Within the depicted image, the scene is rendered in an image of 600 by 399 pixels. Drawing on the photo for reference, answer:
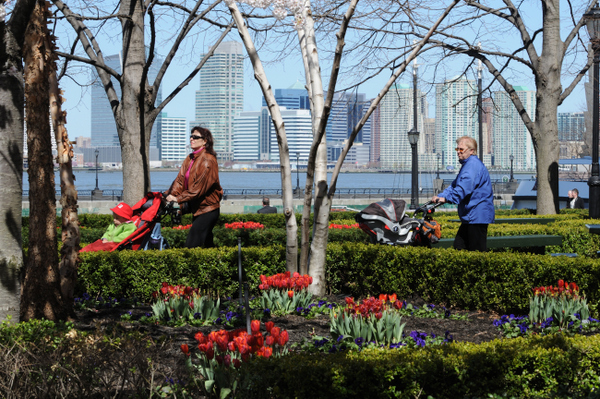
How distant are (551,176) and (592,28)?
332 centimetres

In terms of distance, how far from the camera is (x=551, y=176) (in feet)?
45.1

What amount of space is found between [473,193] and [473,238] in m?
0.56

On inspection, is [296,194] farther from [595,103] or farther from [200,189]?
[200,189]

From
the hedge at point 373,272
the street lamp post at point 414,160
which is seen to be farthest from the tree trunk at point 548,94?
the hedge at point 373,272

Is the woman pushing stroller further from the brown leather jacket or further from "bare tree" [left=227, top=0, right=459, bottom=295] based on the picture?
"bare tree" [left=227, top=0, right=459, bottom=295]

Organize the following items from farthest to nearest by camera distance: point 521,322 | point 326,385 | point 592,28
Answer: point 592,28 < point 521,322 < point 326,385

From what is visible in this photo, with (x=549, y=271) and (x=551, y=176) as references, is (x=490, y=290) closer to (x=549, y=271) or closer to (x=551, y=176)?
(x=549, y=271)

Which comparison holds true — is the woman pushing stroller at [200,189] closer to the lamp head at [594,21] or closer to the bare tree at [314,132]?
the bare tree at [314,132]

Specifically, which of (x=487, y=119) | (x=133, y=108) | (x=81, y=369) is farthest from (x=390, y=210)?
(x=487, y=119)

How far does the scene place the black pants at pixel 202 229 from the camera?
702 cm

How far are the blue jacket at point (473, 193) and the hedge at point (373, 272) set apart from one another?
0.45m

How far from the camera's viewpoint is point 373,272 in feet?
23.7

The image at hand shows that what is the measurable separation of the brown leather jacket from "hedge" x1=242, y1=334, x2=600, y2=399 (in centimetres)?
367

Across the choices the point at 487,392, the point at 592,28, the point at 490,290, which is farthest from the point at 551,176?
the point at 487,392
